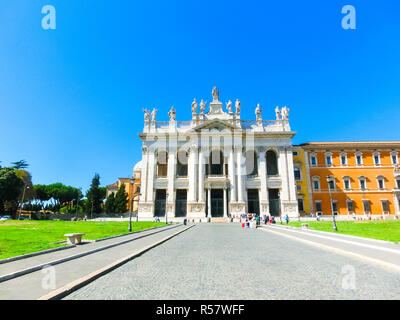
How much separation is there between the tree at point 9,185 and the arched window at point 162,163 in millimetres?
27726

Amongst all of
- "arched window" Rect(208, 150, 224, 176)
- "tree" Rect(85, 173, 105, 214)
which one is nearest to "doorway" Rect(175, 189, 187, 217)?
"arched window" Rect(208, 150, 224, 176)

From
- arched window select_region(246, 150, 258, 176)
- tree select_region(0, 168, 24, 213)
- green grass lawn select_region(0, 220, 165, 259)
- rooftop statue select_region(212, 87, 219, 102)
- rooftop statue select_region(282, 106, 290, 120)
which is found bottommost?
green grass lawn select_region(0, 220, 165, 259)

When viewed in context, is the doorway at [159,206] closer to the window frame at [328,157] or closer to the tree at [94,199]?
the tree at [94,199]

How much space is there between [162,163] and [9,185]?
1147 inches

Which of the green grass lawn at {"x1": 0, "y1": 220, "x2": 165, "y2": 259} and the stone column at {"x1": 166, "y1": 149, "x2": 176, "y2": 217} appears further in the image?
the stone column at {"x1": 166, "y1": 149, "x2": 176, "y2": 217}

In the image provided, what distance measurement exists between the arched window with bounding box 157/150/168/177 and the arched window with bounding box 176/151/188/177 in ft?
8.45

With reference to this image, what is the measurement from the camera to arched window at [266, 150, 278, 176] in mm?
45659

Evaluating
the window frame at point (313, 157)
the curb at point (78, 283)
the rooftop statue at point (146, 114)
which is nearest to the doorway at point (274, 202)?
the window frame at point (313, 157)

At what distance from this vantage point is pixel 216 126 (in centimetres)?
4331

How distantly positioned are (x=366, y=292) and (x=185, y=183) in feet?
131

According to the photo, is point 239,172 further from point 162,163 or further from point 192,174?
point 162,163

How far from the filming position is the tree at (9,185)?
43969mm

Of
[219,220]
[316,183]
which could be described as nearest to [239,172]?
[219,220]

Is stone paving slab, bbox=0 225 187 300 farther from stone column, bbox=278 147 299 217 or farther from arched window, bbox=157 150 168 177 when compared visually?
arched window, bbox=157 150 168 177
